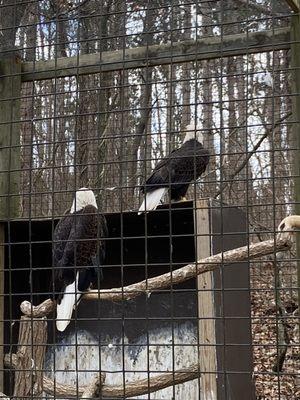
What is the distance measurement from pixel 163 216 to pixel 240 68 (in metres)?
1.46

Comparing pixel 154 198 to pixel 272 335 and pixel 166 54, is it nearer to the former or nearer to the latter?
pixel 166 54

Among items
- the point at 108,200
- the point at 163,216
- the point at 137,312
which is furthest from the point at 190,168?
the point at 137,312

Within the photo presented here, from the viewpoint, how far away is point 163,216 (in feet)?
13.6

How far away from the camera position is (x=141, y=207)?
13.9 ft

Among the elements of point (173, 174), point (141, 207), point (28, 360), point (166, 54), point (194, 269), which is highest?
point (166, 54)

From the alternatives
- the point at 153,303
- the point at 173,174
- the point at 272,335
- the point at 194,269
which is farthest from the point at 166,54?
the point at 272,335

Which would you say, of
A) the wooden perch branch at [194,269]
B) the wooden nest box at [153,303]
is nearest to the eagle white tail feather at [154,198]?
the wooden nest box at [153,303]

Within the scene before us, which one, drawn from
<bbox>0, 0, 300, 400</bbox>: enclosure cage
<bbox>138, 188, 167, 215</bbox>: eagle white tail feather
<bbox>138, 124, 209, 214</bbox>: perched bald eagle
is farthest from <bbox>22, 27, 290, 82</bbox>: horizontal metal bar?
<bbox>138, 188, 167, 215</bbox>: eagle white tail feather

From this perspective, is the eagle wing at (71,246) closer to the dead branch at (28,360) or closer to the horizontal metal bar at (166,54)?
the dead branch at (28,360)

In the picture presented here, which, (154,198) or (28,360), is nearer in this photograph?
(28,360)

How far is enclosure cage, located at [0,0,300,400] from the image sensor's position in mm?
2729

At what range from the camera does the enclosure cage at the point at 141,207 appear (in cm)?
273

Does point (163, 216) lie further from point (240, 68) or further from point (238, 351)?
point (240, 68)

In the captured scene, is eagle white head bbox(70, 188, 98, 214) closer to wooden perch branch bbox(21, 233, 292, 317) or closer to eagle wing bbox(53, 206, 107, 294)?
eagle wing bbox(53, 206, 107, 294)
